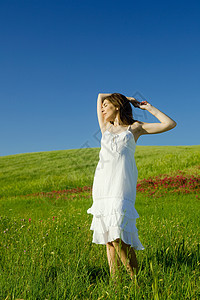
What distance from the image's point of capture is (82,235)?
17.1ft

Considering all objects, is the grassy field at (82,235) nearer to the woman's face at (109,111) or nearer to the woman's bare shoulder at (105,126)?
the woman's bare shoulder at (105,126)

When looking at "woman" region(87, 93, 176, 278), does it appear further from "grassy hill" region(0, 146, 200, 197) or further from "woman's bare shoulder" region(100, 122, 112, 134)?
"grassy hill" region(0, 146, 200, 197)

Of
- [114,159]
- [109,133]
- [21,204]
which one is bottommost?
[21,204]

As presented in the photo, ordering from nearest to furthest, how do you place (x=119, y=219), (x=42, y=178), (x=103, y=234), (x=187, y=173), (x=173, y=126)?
1. (x=119, y=219)
2. (x=103, y=234)
3. (x=173, y=126)
4. (x=187, y=173)
5. (x=42, y=178)

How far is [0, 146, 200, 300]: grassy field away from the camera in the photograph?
2.78 metres

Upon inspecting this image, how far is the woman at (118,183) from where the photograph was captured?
3.15 metres

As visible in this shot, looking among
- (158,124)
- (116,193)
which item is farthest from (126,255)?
(158,124)

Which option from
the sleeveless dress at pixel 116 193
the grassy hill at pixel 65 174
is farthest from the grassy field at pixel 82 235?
the sleeveless dress at pixel 116 193

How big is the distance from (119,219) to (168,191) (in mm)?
10949

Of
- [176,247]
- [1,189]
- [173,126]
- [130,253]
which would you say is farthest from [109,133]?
[1,189]

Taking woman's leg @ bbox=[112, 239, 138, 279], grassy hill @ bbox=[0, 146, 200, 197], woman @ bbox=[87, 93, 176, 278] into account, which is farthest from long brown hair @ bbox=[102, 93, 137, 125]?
grassy hill @ bbox=[0, 146, 200, 197]

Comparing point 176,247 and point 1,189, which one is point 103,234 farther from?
point 1,189

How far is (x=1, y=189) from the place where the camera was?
19.6 m

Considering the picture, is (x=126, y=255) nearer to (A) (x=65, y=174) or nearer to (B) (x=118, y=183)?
(B) (x=118, y=183)
